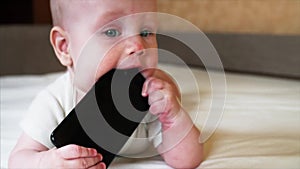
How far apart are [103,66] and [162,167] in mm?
161

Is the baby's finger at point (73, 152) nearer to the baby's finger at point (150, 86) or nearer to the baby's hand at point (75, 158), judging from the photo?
the baby's hand at point (75, 158)

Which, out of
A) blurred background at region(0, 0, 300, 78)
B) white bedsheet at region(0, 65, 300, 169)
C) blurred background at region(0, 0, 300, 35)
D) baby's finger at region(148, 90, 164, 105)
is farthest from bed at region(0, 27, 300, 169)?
blurred background at region(0, 0, 300, 35)

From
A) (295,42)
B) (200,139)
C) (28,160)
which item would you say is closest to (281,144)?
(200,139)

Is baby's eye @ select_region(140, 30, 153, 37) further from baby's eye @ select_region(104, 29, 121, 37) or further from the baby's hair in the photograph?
Result: the baby's hair

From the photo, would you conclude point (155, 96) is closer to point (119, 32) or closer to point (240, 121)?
point (119, 32)

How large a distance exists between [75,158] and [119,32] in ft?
0.57

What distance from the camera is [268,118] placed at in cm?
88

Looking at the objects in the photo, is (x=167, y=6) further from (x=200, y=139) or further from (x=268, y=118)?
(x=200, y=139)

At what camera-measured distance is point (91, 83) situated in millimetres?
652

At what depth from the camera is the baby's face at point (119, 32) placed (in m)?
0.60

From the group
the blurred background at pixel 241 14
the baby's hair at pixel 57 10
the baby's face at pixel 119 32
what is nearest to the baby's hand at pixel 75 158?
the baby's face at pixel 119 32

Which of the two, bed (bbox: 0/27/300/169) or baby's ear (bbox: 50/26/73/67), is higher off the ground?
baby's ear (bbox: 50/26/73/67)

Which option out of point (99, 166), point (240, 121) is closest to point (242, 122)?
point (240, 121)

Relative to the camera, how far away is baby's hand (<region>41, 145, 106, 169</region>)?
552mm
